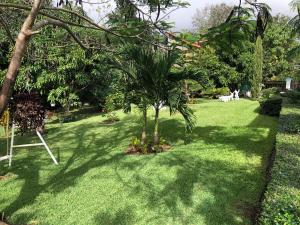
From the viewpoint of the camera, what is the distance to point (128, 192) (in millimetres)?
5957

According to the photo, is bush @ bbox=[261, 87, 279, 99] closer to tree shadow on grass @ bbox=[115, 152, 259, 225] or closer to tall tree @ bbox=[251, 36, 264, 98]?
tall tree @ bbox=[251, 36, 264, 98]

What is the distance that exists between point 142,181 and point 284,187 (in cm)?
281

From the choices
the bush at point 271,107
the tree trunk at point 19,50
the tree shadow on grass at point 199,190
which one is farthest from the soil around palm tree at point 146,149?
the bush at point 271,107

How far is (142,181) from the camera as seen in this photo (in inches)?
254

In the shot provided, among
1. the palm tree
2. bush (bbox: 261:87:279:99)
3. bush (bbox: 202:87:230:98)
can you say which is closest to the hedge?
the palm tree

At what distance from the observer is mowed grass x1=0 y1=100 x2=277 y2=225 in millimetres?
5094

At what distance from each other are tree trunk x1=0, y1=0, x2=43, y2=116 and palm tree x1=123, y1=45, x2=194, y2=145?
16.4ft

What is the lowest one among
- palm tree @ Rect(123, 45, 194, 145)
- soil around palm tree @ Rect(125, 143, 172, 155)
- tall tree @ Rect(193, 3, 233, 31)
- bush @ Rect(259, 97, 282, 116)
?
soil around palm tree @ Rect(125, 143, 172, 155)

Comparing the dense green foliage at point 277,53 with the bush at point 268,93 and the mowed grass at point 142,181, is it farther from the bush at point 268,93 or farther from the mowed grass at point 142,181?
the mowed grass at point 142,181

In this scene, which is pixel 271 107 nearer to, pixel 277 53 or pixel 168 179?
pixel 168 179

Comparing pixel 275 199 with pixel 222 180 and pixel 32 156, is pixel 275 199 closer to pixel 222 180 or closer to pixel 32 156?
pixel 222 180

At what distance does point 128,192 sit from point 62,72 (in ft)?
40.4

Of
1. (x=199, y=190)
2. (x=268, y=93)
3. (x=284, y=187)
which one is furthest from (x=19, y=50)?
(x=268, y=93)

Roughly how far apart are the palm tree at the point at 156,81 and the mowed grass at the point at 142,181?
105 centimetres
